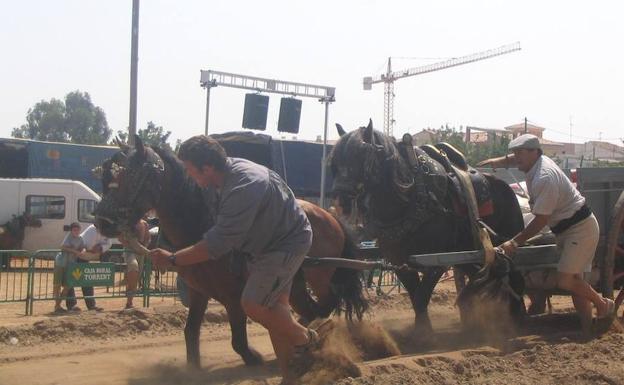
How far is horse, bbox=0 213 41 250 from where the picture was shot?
19.0 metres

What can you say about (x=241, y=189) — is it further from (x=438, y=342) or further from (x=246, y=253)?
(x=438, y=342)

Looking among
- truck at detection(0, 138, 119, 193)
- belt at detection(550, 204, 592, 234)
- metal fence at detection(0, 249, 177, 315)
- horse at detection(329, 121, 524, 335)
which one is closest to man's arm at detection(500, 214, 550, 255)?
belt at detection(550, 204, 592, 234)

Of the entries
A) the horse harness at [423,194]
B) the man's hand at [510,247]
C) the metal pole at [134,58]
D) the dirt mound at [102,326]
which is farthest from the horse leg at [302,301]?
the metal pole at [134,58]

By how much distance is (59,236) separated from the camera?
63.6 ft

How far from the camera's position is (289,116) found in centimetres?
1789

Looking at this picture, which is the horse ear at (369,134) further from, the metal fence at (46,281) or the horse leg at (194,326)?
the metal fence at (46,281)

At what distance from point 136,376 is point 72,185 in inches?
552

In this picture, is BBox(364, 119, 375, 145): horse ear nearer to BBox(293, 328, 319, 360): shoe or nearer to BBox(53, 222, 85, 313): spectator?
BBox(293, 328, 319, 360): shoe

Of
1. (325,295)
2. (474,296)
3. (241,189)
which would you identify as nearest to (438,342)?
(474,296)

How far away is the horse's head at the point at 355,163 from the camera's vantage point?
644 cm

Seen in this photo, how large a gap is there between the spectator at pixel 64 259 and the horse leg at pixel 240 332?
5.40 m

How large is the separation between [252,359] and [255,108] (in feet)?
37.7

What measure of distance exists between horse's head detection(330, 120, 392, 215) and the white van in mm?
13886

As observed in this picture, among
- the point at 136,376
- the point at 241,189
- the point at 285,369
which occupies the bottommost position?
the point at 136,376
